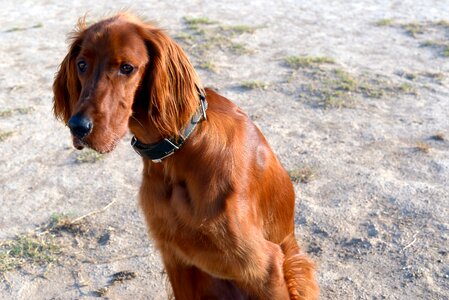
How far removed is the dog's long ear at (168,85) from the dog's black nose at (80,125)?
275mm

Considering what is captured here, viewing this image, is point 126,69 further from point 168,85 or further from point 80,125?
point 80,125

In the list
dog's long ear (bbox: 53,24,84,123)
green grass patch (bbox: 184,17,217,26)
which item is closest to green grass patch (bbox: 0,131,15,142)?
dog's long ear (bbox: 53,24,84,123)

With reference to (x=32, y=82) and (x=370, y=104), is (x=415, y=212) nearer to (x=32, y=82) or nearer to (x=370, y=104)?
(x=370, y=104)

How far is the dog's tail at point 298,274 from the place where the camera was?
3.01m

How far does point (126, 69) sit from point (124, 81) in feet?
0.17

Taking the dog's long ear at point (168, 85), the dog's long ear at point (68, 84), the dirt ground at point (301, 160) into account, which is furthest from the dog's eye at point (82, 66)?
the dirt ground at point (301, 160)

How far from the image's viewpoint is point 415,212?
420cm

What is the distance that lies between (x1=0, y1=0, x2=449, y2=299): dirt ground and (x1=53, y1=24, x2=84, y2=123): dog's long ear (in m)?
1.35

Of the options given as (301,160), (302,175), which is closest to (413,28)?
(301,160)

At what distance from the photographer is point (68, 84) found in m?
2.67

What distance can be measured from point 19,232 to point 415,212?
260 cm

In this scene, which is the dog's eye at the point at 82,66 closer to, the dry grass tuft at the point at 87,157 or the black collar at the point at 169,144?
the black collar at the point at 169,144

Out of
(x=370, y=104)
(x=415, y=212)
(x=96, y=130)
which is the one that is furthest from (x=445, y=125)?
(x=96, y=130)

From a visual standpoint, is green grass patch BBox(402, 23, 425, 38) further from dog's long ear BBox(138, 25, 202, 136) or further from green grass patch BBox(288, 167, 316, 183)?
dog's long ear BBox(138, 25, 202, 136)
